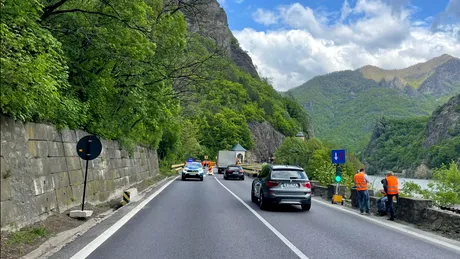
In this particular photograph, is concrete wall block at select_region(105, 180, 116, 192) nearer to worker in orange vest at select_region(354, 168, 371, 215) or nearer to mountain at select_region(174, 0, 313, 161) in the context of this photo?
worker in orange vest at select_region(354, 168, 371, 215)

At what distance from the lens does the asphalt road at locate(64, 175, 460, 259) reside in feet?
24.8

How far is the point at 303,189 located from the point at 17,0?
10.8 metres

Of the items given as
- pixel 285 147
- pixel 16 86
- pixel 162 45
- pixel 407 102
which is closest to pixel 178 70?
pixel 162 45

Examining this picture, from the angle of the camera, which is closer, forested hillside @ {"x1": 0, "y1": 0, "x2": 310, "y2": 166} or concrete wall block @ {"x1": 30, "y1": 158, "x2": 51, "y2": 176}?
forested hillside @ {"x1": 0, "y1": 0, "x2": 310, "y2": 166}

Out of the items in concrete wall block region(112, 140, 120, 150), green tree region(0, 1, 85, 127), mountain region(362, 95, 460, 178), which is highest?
green tree region(0, 1, 85, 127)

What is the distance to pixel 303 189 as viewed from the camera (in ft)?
49.1

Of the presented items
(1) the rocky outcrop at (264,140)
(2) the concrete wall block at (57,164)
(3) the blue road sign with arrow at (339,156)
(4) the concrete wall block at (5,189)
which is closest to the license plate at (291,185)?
(3) the blue road sign with arrow at (339,156)

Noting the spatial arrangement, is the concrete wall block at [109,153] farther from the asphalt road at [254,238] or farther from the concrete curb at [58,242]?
the concrete curb at [58,242]

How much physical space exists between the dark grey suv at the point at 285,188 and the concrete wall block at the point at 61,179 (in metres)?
6.87

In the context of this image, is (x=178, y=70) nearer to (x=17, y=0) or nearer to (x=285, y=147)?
(x=17, y=0)

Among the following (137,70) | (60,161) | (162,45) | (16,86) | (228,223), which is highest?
(162,45)

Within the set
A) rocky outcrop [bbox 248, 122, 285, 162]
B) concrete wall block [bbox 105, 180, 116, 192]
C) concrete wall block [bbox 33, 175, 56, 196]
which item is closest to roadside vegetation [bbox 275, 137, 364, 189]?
concrete wall block [bbox 105, 180, 116, 192]

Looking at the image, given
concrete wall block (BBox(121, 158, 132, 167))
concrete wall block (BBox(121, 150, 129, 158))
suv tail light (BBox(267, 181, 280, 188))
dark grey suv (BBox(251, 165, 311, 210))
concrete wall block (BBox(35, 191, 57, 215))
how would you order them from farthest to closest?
concrete wall block (BBox(121, 150, 129, 158))
concrete wall block (BBox(121, 158, 132, 167))
suv tail light (BBox(267, 181, 280, 188))
dark grey suv (BBox(251, 165, 311, 210))
concrete wall block (BBox(35, 191, 57, 215))

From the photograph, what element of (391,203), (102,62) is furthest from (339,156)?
(102,62)
